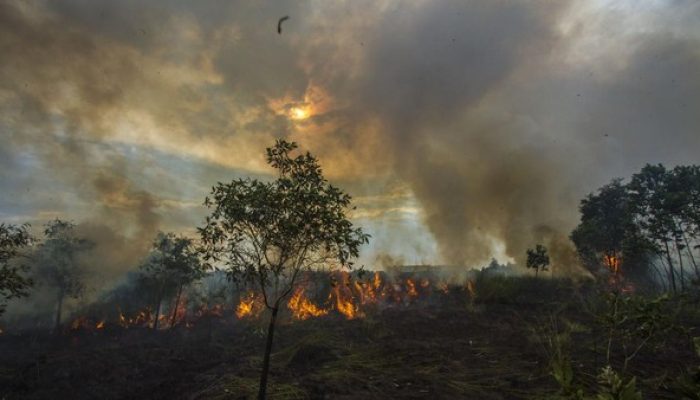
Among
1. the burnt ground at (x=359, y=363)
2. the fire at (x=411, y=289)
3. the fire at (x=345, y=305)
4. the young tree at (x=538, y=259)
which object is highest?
the young tree at (x=538, y=259)

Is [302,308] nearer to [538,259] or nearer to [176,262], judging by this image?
[176,262]

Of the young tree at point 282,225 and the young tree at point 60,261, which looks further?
the young tree at point 60,261

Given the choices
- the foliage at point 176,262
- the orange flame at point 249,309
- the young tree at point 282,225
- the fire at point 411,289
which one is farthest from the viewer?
the fire at point 411,289

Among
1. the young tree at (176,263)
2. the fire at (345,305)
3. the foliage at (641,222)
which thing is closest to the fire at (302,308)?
the fire at (345,305)

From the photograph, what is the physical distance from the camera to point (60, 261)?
4156 cm

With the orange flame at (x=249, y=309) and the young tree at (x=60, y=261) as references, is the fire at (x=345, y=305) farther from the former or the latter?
the young tree at (x=60, y=261)

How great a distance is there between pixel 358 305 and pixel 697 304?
1259 inches

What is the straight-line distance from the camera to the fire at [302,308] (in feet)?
132

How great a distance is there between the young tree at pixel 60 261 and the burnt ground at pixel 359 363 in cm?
738

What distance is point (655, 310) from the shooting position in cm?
1034

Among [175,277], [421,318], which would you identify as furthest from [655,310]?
[175,277]

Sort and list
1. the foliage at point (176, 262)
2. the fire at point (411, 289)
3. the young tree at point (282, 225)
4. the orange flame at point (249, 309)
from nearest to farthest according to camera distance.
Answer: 1. the young tree at point (282, 225)
2. the foliage at point (176, 262)
3. the orange flame at point (249, 309)
4. the fire at point (411, 289)

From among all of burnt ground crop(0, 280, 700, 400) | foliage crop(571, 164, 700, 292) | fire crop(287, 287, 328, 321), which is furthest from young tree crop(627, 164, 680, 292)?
fire crop(287, 287, 328, 321)

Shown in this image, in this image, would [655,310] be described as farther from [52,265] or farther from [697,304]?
[52,265]
